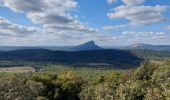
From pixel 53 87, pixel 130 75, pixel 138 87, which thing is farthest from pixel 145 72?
pixel 138 87

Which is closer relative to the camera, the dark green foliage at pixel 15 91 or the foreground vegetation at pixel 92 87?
the foreground vegetation at pixel 92 87

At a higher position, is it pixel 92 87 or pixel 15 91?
pixel 15 91

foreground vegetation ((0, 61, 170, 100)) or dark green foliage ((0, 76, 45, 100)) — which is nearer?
foreground vegetation ((0, 61, 170, 100))

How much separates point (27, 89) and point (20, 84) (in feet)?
6.77

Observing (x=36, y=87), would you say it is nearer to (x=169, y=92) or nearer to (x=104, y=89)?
(x=104, y=89)

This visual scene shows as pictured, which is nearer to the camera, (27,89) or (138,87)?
(138,87)

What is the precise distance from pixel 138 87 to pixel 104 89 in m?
7.70

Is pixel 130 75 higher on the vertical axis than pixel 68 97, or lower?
higher

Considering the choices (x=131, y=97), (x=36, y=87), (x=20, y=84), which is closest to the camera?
(x=131, y=97)

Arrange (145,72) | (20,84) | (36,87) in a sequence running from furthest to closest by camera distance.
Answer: (145,72)
(36,87)
(20,84)

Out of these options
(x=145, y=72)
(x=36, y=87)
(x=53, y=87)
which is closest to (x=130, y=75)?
(x=145, y=72)

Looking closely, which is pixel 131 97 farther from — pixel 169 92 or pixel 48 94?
pixel 48 94

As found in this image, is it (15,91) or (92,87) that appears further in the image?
(92,87)

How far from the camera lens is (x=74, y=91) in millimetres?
99500
